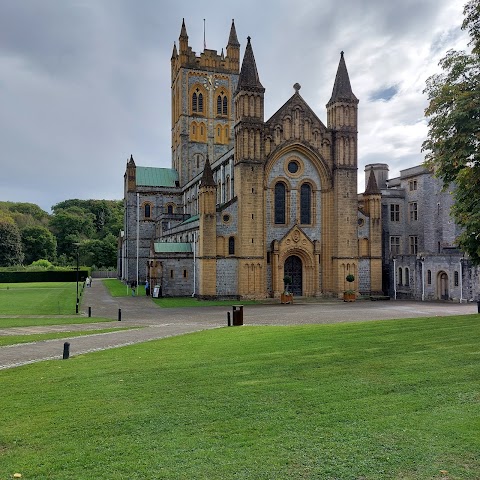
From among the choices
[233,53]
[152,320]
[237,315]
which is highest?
[233,53]

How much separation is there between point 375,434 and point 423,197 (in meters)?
47.3

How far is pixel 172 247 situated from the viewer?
155 ft

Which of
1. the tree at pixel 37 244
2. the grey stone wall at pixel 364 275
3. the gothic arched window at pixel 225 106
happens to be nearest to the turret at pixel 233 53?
the gothic arched window at pixel 225 106

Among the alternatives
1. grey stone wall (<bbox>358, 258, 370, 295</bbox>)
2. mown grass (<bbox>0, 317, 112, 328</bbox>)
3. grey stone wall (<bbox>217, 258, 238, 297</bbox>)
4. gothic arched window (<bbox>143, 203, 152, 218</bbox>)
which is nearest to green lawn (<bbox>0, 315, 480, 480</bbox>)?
mown grass (<bbox>0, 317, 112, 328</bbox>)

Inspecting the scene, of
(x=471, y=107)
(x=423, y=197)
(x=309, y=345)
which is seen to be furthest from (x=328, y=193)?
(x=309, y=345)

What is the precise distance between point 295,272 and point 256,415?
37.2 metres

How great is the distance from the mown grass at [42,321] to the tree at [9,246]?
246 ft

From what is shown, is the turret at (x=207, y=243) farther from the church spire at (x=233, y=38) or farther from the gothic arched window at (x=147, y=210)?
the church spire at (x=233, y=38)

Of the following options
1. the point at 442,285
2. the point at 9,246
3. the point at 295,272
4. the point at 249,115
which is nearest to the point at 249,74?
the point at 249,115

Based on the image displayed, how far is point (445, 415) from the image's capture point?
7.82 metres

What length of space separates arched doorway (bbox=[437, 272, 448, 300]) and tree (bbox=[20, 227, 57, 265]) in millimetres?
88279

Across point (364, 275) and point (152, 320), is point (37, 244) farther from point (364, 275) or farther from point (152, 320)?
point (152, 320)

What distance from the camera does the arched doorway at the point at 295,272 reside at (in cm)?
4497

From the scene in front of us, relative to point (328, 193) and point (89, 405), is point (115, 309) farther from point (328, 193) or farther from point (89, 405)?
point (89, 405)
